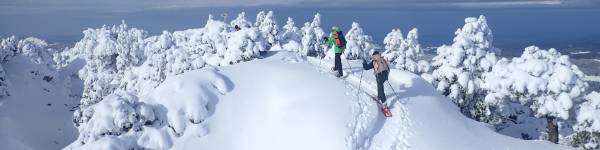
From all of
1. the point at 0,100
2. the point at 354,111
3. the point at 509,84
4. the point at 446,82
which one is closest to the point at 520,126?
the point at 446,82

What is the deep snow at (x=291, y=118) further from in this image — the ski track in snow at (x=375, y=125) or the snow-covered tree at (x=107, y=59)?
the snow-covered tree at (x=107, y=59)

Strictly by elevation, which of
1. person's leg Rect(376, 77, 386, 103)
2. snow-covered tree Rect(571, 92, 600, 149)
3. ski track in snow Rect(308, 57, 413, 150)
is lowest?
snow-covered tree Rect(571, 92, 600, 149)

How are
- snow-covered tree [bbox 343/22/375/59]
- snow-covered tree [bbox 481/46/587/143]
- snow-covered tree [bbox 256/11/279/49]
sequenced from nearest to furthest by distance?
1. snow-covered tree [bbox 481/46/587/143]
2. snow-covered tree [bbox 256/11/279/49]
3. snow-covered tree [bbox 343/22/375/59]

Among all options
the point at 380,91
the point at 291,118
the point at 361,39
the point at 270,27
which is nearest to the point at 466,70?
the point at 380,91

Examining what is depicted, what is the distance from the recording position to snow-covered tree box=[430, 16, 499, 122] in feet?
120

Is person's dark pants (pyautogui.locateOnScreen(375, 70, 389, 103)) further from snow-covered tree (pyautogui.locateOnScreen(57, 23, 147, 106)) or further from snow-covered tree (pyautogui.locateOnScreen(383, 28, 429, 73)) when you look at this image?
snow-covered tree (pyautogui.locateOnScreen(57, 23, 147, 106))

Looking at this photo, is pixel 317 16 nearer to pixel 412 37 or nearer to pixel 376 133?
pixel 412 37

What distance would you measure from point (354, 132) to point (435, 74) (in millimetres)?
18949

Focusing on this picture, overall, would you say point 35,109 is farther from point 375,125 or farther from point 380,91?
point 375,125

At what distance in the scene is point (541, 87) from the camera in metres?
28.8

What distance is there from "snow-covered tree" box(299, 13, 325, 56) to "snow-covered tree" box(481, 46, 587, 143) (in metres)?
26.8

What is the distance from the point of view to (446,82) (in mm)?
37656

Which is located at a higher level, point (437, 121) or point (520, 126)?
point (437, 121)

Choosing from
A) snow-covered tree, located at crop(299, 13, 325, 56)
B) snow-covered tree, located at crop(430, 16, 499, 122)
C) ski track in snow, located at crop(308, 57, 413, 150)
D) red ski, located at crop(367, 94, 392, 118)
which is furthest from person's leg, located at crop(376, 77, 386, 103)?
snow-covered tree, located at crop(299, 13, 325, 56)
